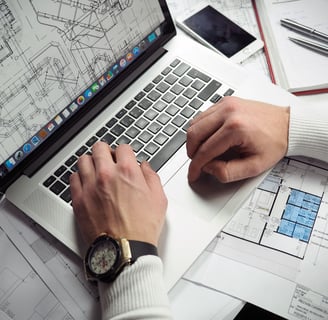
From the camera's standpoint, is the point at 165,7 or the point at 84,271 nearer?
the point at 84,271

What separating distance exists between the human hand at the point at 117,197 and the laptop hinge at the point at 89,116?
0.08 m

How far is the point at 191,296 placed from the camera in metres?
0.63

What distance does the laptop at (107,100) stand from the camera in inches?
25.5

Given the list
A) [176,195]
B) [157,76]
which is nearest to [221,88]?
[157,76]

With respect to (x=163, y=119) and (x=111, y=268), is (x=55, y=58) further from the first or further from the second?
(x=111, y=268)

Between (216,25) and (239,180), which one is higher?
(216,25)

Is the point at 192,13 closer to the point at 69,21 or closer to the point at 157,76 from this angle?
the point at 157,76

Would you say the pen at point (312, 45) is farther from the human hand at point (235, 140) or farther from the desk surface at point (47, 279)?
the desk surface at point (47, 279)

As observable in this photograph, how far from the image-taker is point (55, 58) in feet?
2.26

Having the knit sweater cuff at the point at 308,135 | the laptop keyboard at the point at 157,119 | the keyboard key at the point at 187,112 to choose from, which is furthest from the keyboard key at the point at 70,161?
the knit sweater cuff at the point at 308,135

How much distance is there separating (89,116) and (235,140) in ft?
0.89

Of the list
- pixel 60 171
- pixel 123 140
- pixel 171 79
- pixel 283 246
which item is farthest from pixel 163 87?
pixel 283 246

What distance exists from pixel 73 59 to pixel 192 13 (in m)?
0.33

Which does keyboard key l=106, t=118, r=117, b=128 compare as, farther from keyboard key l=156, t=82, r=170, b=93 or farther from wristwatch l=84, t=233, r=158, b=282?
wristwatch l=84, t=233, r=158, b=282
